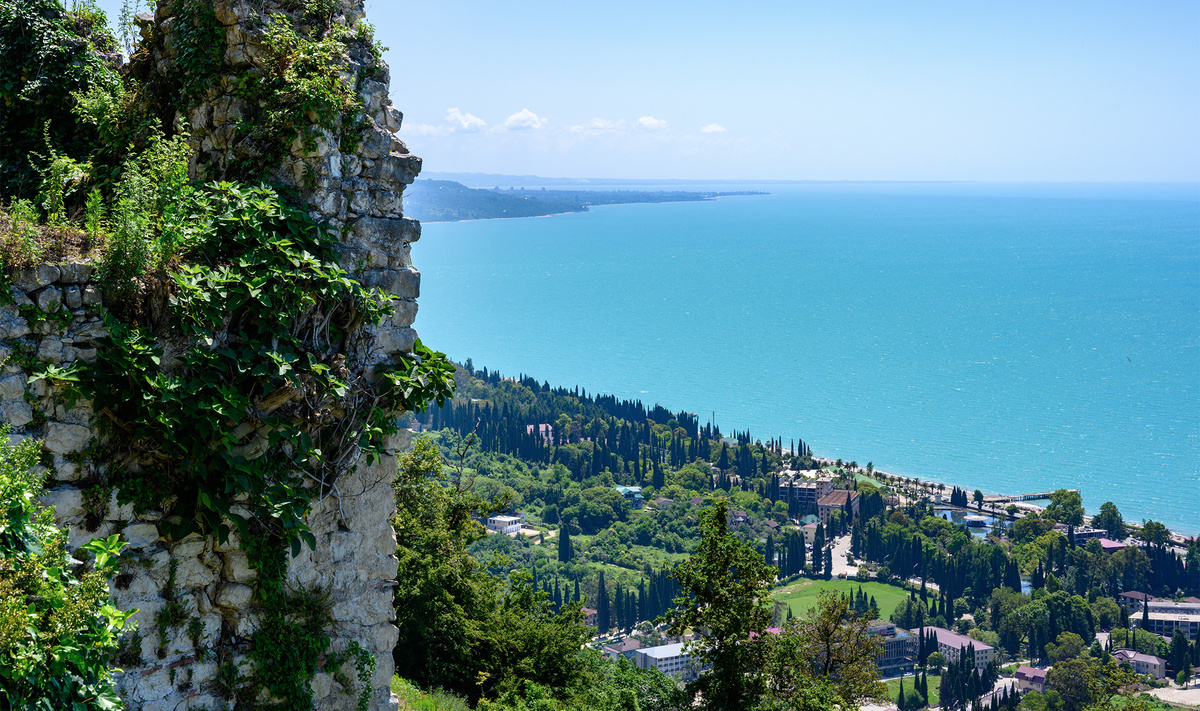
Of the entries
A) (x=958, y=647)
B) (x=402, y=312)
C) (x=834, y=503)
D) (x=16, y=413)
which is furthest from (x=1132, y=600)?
(x=16, y=413)

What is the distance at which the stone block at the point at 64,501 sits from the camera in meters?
5.16

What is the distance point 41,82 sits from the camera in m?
7.19

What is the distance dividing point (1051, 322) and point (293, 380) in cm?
17484

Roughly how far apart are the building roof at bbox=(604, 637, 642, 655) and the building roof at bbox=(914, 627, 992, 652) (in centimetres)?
2186

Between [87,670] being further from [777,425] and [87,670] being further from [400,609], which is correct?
[777,425]

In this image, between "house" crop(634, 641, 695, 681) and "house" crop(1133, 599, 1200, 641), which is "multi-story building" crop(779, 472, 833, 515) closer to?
"house" crop(1133, 599, 1200, 641)

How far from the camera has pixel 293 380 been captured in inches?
234

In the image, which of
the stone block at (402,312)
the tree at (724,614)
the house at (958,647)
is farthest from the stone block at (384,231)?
the house at (958,647)

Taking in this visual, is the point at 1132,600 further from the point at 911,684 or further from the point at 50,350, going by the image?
the point at 50,350

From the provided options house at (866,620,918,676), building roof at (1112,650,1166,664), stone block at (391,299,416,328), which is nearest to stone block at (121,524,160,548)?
stone block at (391,299,416,328)

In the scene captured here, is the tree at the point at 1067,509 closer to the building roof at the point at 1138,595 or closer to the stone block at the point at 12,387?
the building roof at the point at 1138,595

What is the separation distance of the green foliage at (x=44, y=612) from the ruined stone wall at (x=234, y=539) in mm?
358

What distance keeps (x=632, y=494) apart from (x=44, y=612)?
269 ft

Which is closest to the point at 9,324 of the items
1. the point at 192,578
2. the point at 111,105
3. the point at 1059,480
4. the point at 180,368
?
the point at 180,368
